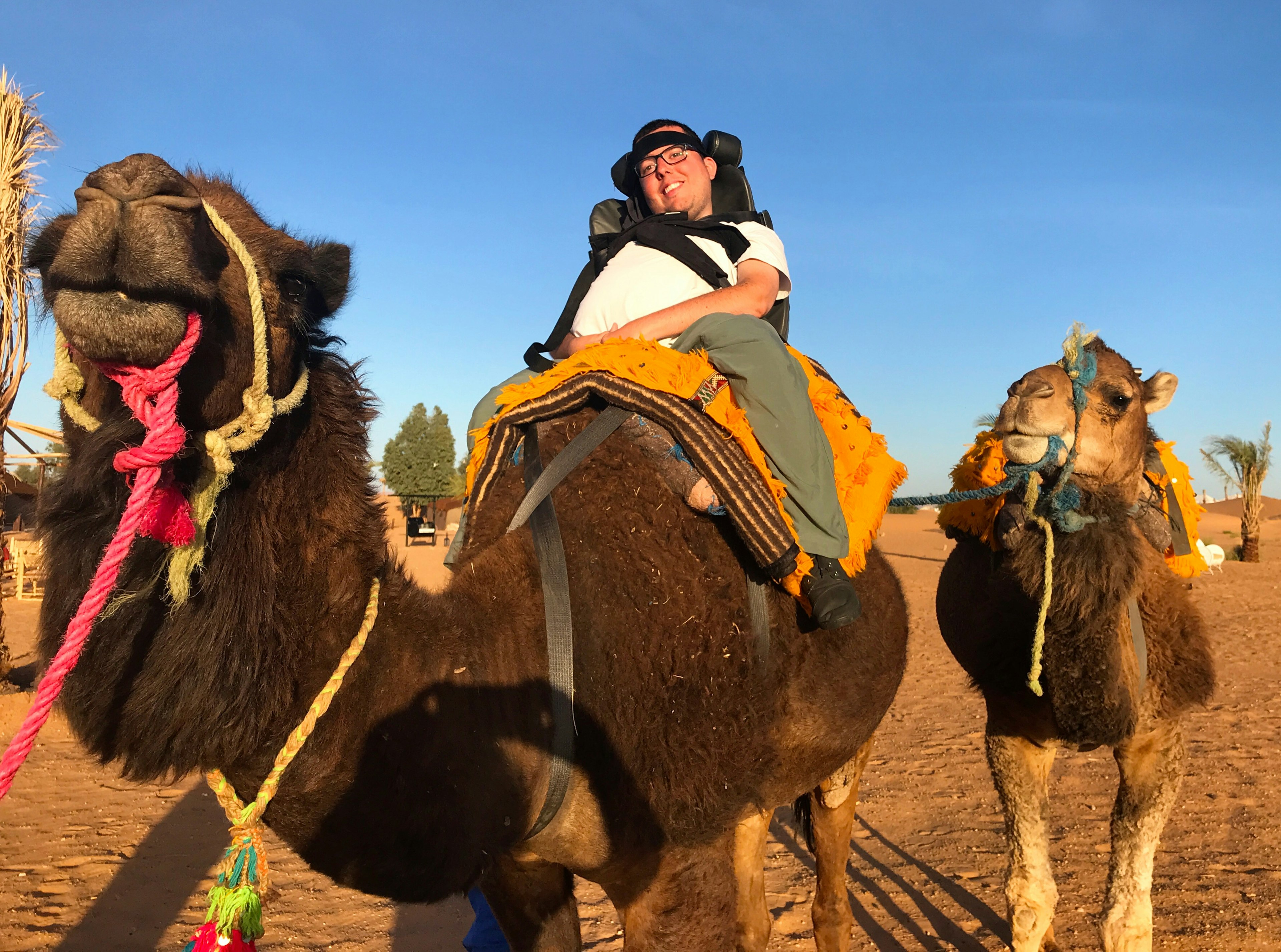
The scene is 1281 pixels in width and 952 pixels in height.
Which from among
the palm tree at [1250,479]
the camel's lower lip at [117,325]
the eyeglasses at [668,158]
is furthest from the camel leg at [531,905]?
the palm tree at [1250,479]

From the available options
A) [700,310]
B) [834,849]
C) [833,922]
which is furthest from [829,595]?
[833,922]

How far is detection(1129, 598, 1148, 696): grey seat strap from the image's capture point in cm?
414

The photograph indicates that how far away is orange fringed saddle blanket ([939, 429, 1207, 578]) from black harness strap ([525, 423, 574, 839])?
2.66 m

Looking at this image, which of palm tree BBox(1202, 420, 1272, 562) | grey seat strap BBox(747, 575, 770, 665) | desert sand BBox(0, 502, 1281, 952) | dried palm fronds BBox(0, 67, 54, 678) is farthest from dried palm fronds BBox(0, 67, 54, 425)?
palm tree BBox(1202, 420, 1272, 562)

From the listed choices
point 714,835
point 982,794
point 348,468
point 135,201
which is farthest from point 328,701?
point 982,794

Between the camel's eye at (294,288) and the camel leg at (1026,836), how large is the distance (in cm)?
412

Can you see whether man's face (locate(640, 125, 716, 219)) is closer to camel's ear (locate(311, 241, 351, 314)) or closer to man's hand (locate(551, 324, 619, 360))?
man's hand (locate(551, 324, 619, 360))

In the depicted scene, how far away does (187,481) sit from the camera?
160 centimetres

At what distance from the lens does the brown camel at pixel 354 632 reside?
5.07 feet

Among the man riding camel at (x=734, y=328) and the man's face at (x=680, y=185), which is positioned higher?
the man's face at (x=680, y=185)

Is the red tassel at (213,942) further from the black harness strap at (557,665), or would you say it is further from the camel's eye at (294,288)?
the camel's eye at (294,288)

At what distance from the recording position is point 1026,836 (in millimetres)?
4371

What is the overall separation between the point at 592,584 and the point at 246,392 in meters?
1.08

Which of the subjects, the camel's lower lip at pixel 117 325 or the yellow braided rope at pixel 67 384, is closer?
the camel's lower lip at pixel 117 325
